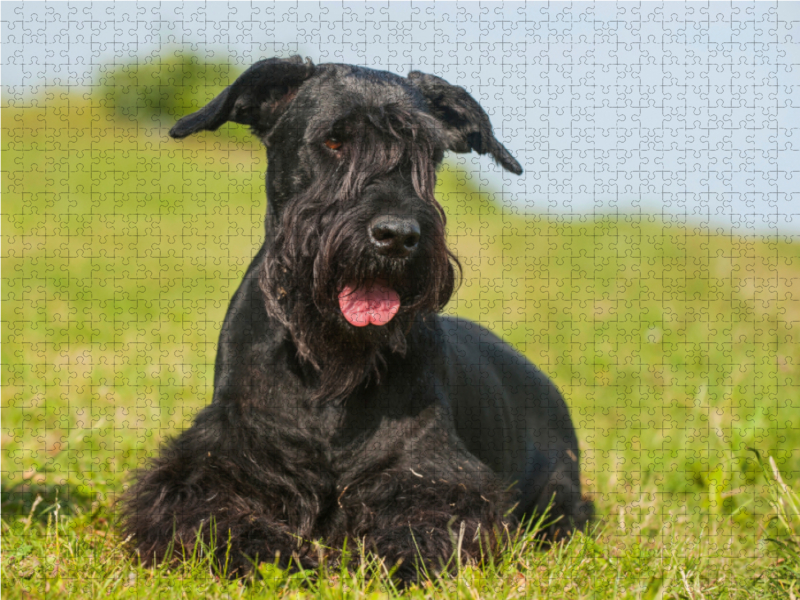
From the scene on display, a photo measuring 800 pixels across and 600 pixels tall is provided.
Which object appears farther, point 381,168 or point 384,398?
point 384,398

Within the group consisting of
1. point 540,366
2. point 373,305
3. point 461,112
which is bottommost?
point 540,366

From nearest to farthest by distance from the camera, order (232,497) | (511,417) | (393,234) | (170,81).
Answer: (393,234), (232,497), (511,417), (170,81)

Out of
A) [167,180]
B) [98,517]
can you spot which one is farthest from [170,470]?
[167,180]

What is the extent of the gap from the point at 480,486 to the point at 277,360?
958mm

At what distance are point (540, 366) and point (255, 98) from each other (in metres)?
4.27

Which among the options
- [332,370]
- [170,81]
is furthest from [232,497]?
[170,81]

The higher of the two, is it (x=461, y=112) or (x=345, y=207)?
(x=461, y=112)

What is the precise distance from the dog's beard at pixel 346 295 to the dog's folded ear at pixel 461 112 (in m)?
0.81

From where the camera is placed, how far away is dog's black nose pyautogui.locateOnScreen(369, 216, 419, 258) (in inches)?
109

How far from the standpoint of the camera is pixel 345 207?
2893 mm

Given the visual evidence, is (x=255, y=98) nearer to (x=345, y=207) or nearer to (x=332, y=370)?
(x=345, y=207)

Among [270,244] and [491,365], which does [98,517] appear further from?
[491,365]

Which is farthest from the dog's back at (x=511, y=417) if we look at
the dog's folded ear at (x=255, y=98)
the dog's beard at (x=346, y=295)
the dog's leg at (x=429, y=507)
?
the dog's folded ear at (x=255, y=98)

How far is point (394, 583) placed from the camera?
2.73 metres
